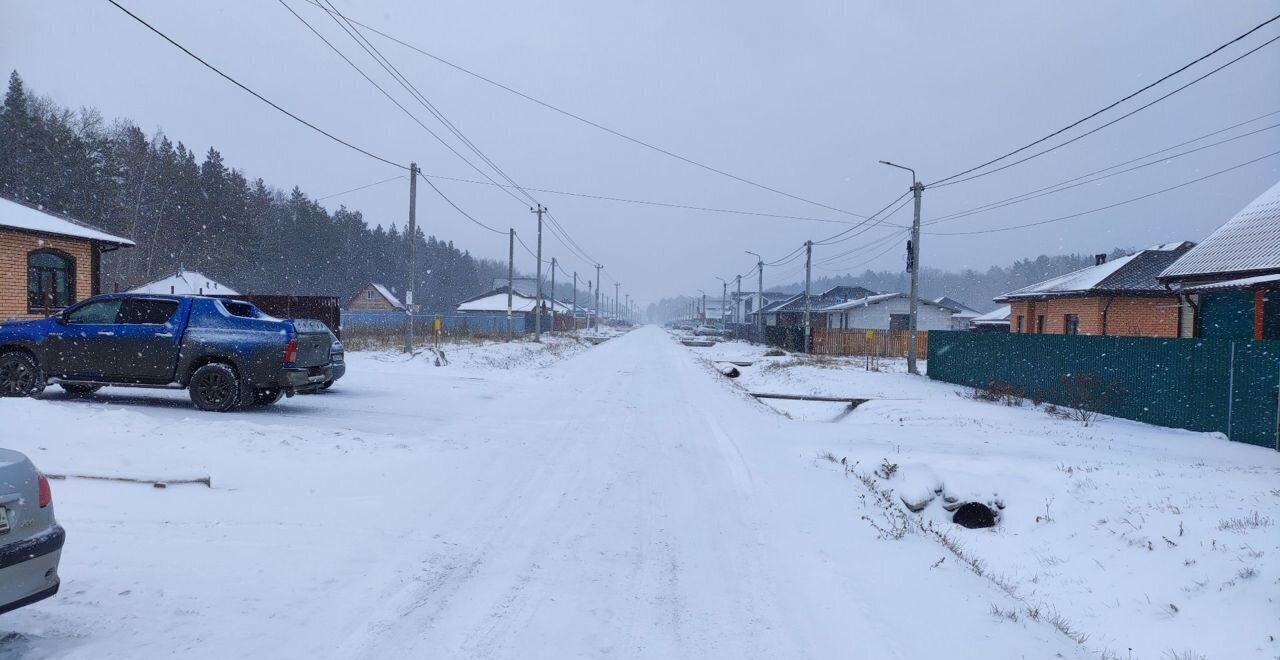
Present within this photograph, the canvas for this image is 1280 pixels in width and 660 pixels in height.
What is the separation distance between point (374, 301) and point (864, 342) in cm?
5542

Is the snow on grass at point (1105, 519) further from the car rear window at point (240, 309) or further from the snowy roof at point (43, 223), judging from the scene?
the snowy roof at point (43, 223)

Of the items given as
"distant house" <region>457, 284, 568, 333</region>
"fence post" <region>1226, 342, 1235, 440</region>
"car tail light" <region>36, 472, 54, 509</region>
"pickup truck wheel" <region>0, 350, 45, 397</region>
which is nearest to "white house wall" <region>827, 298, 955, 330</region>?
"distant house" <region>457, 284, 568, 333</region>

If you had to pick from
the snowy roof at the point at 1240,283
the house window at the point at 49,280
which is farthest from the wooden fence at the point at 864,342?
the house window at the point at 49,280

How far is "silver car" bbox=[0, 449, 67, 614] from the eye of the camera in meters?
3.31

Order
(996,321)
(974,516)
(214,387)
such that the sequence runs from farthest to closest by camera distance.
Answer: (996,321), (214,387), (974,516)

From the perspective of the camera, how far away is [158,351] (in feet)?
35.2

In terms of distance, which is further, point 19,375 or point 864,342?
point 864,342

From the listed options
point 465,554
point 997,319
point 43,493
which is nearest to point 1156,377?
point 465,554

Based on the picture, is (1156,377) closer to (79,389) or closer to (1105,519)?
(1105,519)

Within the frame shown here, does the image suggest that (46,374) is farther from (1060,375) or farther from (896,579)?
(1060,375)

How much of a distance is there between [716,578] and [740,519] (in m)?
1.66

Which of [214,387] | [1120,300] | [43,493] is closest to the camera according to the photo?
[43,493]

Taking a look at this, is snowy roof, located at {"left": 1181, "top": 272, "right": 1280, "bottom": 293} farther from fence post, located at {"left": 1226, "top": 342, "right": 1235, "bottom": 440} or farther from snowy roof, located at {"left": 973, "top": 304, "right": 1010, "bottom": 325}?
snowy roof, located at {"left": 973, "top": 304, "right": 1010, "bottom": 325}

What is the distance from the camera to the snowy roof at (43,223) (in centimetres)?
1849
